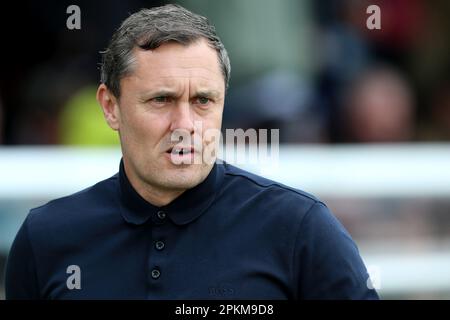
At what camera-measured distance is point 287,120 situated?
5.70 metres

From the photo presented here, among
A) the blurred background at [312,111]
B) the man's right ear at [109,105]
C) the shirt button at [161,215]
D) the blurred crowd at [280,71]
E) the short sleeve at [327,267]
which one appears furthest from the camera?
the blurred crowd at [280,71]

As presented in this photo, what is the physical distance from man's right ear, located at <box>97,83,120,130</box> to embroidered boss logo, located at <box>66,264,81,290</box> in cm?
45

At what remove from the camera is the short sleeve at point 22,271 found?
2709 millimetres

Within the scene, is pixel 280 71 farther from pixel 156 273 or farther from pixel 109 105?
pixel 156 273

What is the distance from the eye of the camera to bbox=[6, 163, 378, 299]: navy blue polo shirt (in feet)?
7.97

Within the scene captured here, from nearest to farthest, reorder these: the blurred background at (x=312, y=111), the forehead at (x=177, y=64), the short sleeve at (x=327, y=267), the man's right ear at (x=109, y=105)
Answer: the short sleeve at (x=327, y=267), the forehead at (x=177, y=64), the man's right ear at (x=109, y=105), the blurred background at (x=312, y=111)

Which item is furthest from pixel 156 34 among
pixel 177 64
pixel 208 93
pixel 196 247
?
pixel 196 247

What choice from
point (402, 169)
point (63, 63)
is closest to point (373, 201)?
point (402, 169)

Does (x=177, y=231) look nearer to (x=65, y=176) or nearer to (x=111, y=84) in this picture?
(x=111, y=84)

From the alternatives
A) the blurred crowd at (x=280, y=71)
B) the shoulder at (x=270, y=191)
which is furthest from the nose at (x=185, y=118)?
the blurred crowd at (x=280, y=71)

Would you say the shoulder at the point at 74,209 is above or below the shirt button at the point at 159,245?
above

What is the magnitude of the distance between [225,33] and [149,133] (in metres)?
3.63

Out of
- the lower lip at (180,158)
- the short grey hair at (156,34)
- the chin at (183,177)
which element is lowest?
the chin at (183,177)

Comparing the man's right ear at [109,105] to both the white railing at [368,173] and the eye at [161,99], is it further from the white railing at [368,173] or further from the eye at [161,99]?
the white railing at [368,173]
